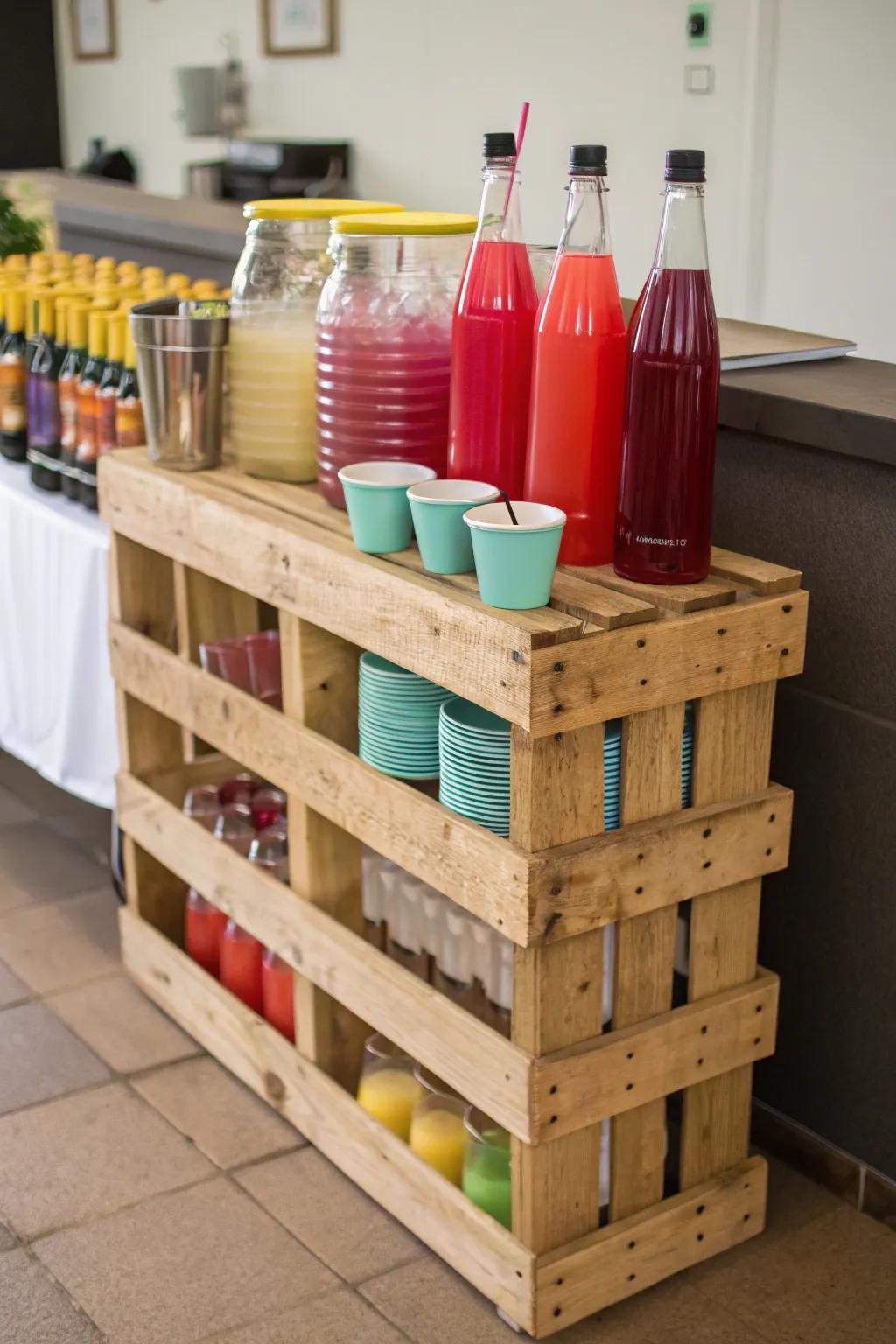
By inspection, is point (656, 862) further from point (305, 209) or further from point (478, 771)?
point (305, 209)

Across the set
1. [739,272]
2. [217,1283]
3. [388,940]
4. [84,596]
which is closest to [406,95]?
Result: [739,272]

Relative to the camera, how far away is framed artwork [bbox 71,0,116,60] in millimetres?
7367

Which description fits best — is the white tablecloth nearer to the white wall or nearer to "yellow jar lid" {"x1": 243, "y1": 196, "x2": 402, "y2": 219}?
"yellow jar lid" {"x1": 243, "y1": 196, "x2": 402, "y2": 219}

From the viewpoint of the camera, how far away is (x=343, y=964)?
5.72 feet

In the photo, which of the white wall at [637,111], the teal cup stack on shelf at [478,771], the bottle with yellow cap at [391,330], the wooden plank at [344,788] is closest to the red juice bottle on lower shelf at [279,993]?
the wooden plank at [344,788]

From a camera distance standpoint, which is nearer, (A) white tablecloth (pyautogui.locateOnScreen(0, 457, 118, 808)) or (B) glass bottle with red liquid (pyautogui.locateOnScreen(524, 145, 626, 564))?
(B) glass bottle with red liquid (pyautogui.locateOnScreen(524, 145, 626, 564))

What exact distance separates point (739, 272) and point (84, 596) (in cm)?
284

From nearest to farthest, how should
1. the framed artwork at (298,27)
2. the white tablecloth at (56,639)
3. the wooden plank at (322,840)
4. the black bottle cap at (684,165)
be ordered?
the black bottle cap at (684,165) < the wooden plank at (322,840) < the white tablecloth at (56,639) < the framed artwork at (298,27)

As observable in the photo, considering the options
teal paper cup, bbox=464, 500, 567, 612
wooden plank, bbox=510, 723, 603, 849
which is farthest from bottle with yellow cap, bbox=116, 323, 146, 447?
wooden plank, bbox=510, 723, 603, 849

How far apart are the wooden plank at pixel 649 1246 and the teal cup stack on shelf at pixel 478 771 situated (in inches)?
18.5

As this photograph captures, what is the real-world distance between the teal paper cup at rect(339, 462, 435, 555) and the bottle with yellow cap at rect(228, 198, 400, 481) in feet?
0.74

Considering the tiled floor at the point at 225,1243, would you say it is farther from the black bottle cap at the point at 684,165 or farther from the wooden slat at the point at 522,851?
the black bottle cap at the point at 684,165

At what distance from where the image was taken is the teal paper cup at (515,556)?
4.43 ft

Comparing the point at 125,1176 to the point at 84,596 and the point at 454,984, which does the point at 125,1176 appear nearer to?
the point at 454,984
